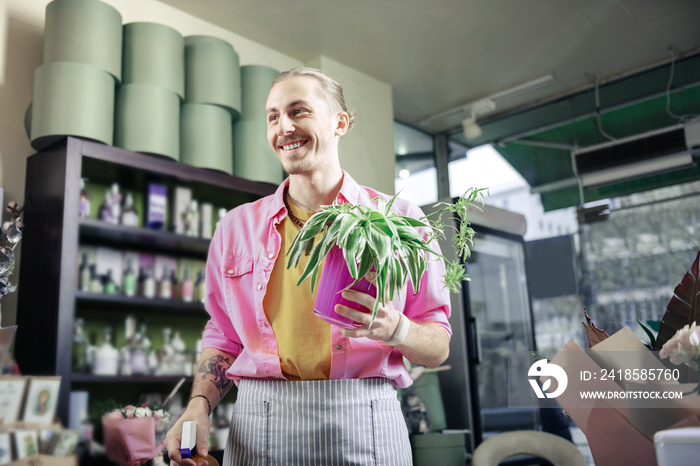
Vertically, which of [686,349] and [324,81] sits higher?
[324,81]

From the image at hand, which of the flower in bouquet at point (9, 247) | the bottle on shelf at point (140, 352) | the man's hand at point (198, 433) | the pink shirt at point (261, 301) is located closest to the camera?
the man's hand at point (198, 433)

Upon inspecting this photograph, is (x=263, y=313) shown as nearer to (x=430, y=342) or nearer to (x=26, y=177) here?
(x=430, y=342)

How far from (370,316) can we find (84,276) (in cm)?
225

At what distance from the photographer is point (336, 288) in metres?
0.91

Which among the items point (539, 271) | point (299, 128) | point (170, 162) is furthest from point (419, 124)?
point (299, 128)

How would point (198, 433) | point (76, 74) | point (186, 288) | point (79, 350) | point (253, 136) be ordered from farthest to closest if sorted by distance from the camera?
1. point (253, 136)
2. point (186, 288)
3. point (79, 350)
4. point (76, 74)
5. point (198, 433)

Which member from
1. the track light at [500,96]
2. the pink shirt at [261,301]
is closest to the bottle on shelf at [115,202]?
the pink shirt at [261,301]

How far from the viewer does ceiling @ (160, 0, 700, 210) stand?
3.71 meters

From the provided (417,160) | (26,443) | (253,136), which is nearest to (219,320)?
(26,443)

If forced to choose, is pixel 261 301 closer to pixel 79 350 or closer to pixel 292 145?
pixel 292 145

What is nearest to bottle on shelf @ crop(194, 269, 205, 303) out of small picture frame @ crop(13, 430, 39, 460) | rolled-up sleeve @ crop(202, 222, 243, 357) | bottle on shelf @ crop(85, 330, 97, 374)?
bottle on shelf @ crop(85, 330, 97, 374)

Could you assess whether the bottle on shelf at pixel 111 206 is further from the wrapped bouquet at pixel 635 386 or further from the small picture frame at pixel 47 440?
the wrapped bouquet at pixel 635 386

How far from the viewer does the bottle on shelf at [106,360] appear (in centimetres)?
271

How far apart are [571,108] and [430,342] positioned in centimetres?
438
